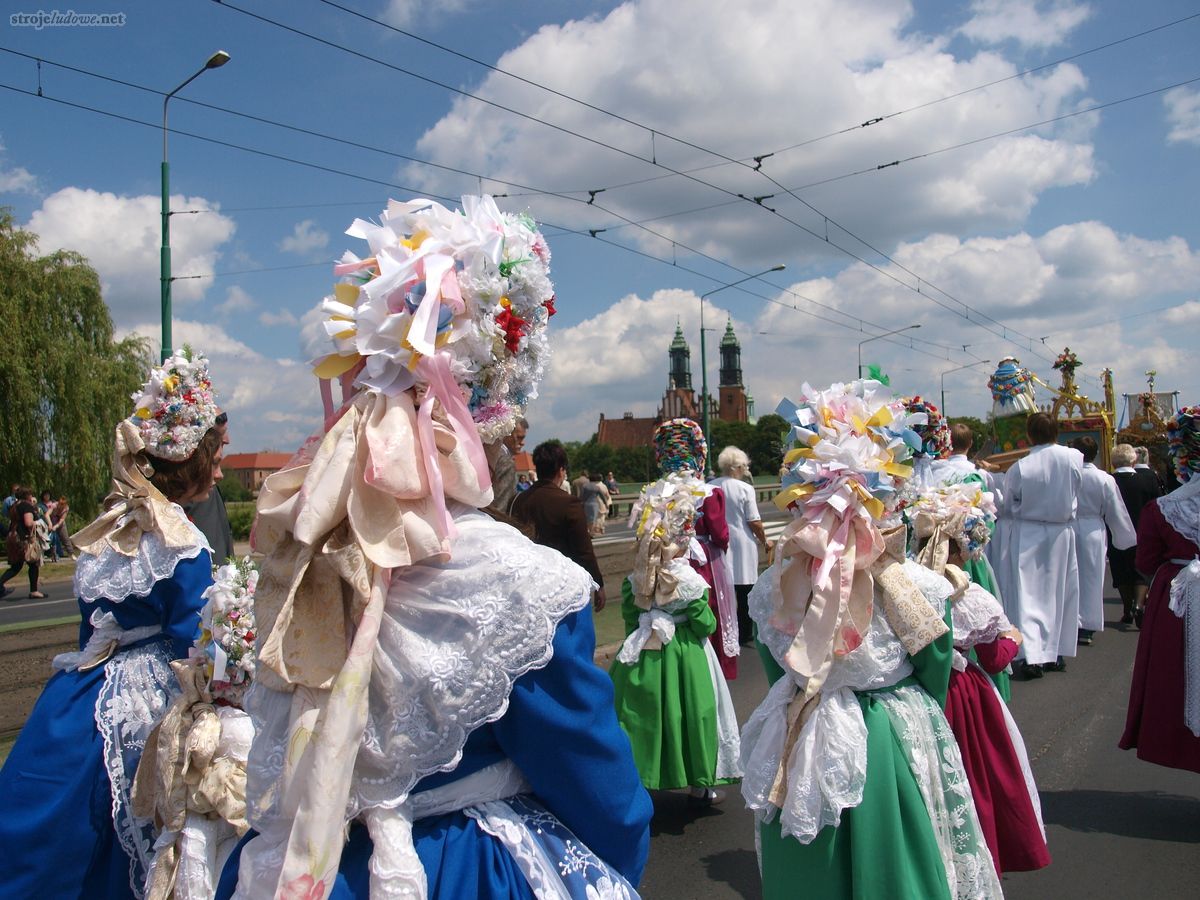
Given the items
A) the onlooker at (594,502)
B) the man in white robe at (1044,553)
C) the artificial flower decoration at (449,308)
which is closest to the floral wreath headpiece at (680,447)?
the man in white robe at (1044,553)

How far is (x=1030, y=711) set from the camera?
6.57 metres

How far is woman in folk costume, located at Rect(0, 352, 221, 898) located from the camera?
3.11 m

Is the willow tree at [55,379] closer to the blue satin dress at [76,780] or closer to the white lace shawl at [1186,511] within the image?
the blue satin dress at [76,780]

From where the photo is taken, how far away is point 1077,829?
15.2 feet

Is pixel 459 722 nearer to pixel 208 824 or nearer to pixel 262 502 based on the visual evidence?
pixel 262 502

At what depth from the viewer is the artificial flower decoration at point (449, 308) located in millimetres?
1651

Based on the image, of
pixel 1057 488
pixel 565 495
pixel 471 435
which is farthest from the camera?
pixel 1057 488

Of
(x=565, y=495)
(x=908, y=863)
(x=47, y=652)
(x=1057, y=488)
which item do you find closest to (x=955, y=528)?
(x=908, y=863)

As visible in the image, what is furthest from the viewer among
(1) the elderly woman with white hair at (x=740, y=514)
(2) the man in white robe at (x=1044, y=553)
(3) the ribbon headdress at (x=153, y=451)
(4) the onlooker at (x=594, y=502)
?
(4) the onlooker at (x=594, y=502)

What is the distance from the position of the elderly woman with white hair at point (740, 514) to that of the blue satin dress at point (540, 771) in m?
6.15

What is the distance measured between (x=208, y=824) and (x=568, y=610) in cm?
211

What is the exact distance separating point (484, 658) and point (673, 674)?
3778 millimetres

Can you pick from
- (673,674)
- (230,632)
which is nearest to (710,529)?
(673,674)

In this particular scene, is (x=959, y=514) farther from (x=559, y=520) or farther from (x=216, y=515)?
(x=216, y=515)
